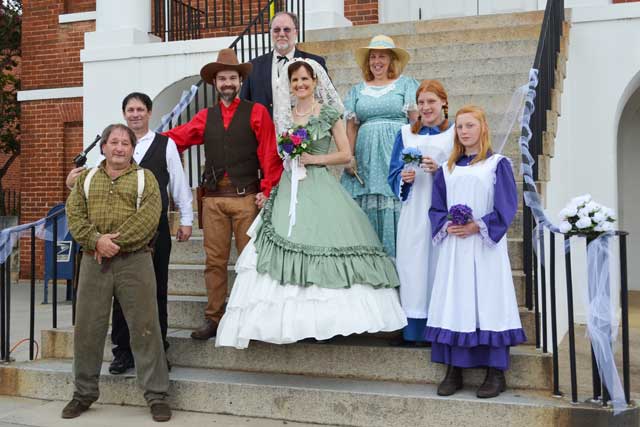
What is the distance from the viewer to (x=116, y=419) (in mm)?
4441

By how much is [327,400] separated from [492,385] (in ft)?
2.98

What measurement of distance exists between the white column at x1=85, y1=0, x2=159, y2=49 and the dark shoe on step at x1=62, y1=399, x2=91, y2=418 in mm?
5786

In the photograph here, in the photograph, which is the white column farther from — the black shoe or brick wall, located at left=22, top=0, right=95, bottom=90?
the black shoe

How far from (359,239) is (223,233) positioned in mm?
918

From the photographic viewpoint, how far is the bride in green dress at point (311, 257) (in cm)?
412

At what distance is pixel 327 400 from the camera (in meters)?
4.32

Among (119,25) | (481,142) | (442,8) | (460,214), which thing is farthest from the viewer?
(442,8)

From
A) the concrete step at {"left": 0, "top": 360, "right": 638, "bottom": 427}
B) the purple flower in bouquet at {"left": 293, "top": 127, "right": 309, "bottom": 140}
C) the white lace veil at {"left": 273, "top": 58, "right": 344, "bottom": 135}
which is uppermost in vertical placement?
the white lace veil at {"left": 273, "top": 58, "right": 344, "bottom": 135}

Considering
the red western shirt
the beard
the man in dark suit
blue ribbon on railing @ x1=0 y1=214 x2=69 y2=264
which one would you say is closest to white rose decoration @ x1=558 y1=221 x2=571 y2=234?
the red western shirt

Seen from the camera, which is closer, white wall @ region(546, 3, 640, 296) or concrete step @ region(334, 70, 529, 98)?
concrete step @ region(334, 70, 529, 98)

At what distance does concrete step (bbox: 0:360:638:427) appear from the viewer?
3.96 metres

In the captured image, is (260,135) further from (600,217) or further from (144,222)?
(600,217)

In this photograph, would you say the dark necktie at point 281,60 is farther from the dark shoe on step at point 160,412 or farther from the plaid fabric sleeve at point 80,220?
the dark shoe on step at point 160,412

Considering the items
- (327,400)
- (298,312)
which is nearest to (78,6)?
(298,312)
